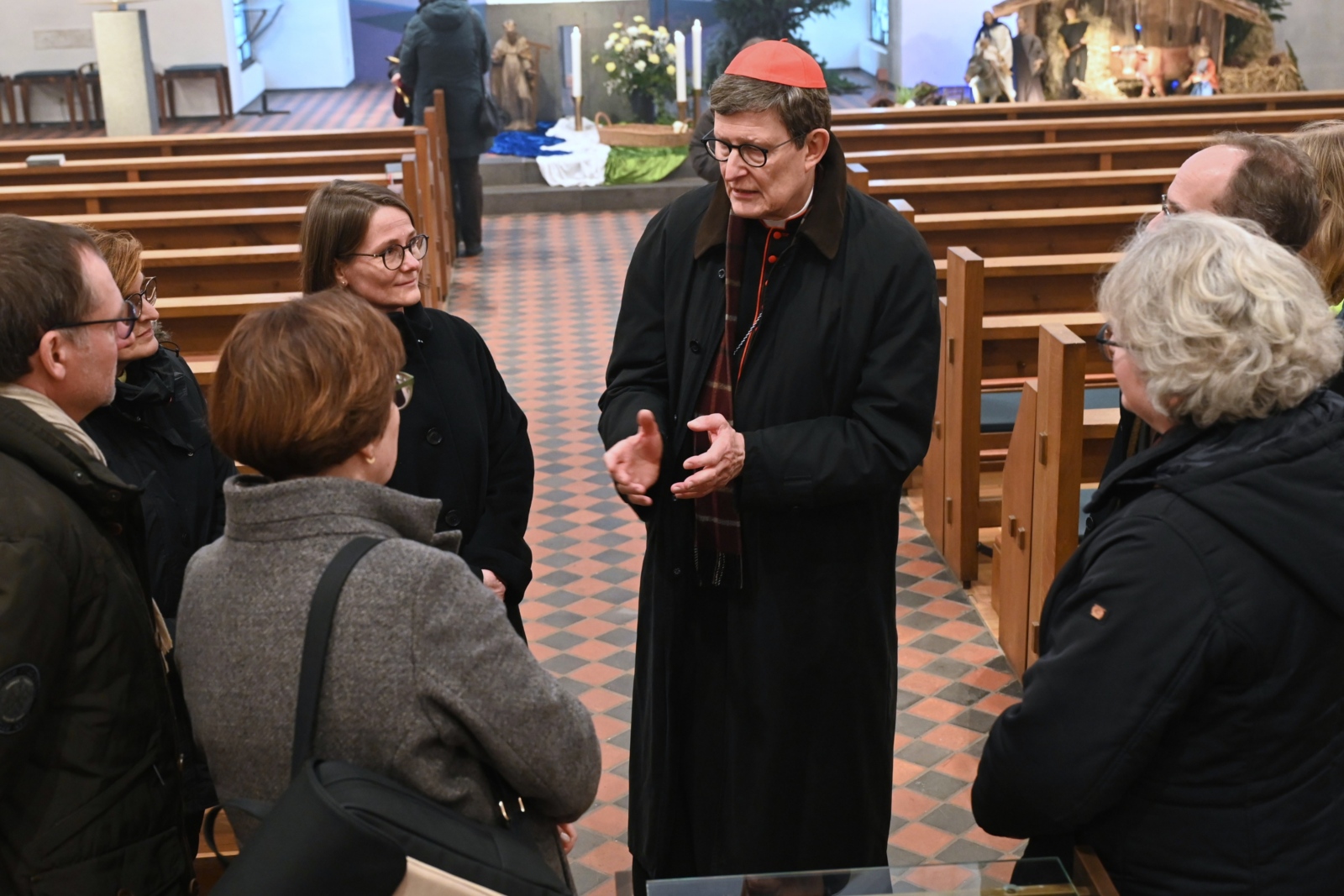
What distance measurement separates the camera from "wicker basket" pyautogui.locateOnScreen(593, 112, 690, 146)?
11000mm

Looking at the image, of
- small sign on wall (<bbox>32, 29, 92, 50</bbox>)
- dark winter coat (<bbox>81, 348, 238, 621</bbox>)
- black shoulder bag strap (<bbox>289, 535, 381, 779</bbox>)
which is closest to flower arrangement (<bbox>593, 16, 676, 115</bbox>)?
small sign on wall (<bbox>32, 29, 92, 50</bbox>)

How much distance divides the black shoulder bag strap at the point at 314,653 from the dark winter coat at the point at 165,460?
3.01 ft

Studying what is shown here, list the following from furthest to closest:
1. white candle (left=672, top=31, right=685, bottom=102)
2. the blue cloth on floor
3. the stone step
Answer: the blue cloth on floor < the stone step < white candle (left=672, top=31, right=685, bottom=102)

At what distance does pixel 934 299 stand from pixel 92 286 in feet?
4.24

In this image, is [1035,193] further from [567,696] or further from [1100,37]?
[1100,37]

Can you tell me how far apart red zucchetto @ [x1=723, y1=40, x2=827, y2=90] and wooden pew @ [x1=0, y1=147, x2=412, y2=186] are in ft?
15.4

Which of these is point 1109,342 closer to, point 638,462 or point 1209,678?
point 1209,678

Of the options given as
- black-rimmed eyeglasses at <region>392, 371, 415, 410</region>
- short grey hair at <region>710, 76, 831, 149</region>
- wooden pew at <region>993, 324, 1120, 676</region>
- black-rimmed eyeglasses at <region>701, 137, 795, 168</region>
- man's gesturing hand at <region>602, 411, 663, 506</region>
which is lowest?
wooden pew at <region>993, 324, 1120, 676</region>

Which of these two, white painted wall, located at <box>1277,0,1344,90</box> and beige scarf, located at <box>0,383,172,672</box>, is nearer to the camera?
beige scarf, located at <box>0,383,172,672</box>

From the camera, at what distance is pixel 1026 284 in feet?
15.0

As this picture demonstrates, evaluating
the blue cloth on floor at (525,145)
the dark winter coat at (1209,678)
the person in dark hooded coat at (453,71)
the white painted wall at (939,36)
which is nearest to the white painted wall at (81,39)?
the blue cloth on floor at (525,145)

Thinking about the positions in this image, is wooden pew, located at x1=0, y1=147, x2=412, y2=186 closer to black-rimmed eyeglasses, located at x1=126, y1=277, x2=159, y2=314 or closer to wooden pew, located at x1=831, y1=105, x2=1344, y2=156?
wooden pew, located at x1=831, y1=105, x2=1344, y2=156

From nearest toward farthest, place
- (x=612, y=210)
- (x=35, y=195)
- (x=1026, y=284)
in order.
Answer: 1. (x=1026, y=284)
2. (x=35, y=195)
3. (x=612, y=210)

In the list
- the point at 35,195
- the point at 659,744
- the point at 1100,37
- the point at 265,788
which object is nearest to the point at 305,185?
the point at 35,195
